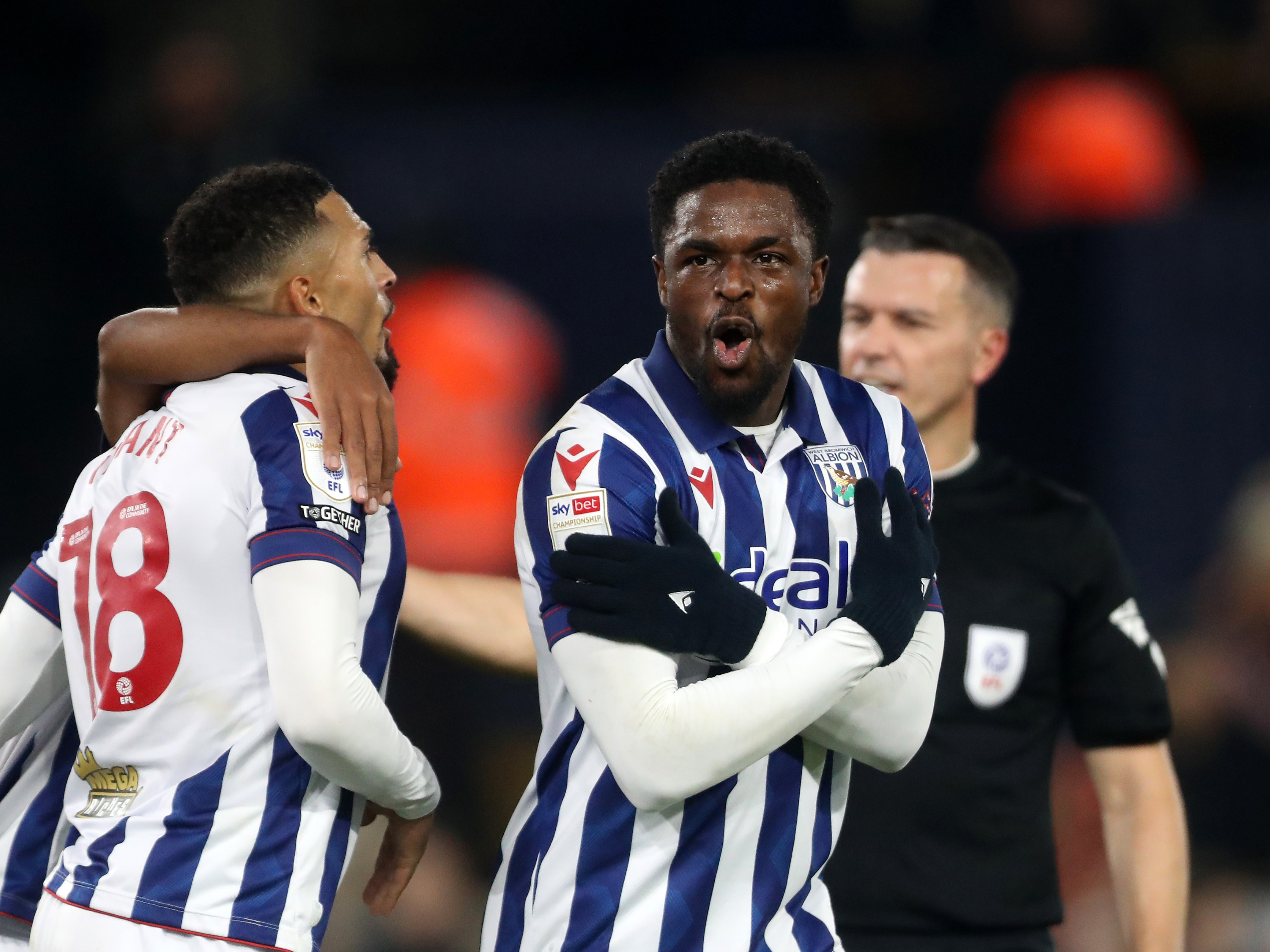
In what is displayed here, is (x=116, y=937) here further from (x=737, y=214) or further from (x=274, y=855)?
(x=737, y=214)

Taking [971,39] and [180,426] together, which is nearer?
[180,426]

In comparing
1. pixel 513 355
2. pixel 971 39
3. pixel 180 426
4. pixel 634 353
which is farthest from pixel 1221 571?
pixel 180 426

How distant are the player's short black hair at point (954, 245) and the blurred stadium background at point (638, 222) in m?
1.88

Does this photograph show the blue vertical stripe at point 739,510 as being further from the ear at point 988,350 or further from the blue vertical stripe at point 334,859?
the ear at point 988,350

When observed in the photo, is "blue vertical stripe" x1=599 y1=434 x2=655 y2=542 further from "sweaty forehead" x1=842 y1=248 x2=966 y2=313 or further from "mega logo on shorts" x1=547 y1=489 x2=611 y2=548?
"sweaty forehead" x1=842 y1=248 x2=966 y2=313

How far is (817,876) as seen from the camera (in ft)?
8.04

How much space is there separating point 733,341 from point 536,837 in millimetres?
853

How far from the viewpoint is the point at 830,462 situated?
2443mm

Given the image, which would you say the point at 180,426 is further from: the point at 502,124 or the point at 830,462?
the point at 502,124

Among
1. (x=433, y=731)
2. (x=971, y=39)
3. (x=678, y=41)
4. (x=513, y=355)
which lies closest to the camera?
(x=433, y=731)

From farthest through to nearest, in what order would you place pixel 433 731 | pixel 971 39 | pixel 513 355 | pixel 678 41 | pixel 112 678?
pixel 678 41 < pixel 971 39 < pixel 513 355 < pixel 433 731 < pixel 112 678

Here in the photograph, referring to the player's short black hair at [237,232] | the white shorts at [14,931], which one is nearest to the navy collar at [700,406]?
the player's short black hair at [237,232]

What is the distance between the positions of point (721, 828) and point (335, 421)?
87 centimetres

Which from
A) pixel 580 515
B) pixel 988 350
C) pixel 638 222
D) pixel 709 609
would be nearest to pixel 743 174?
pixel 580 515
